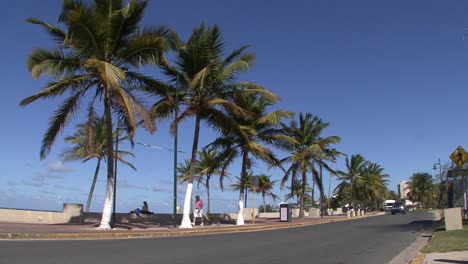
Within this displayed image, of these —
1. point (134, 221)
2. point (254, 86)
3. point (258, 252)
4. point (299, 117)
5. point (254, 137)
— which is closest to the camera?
point (258, 252)

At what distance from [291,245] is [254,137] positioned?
16840 millimetres

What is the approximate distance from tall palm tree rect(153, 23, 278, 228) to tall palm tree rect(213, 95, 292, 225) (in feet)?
5.77

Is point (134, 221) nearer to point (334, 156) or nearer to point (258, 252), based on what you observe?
point (258, 252)

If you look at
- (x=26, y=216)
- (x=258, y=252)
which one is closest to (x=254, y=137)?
(x=26, y=216)

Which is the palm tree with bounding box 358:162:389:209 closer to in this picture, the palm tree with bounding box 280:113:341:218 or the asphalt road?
the palm tree with bounding box 280:113:341:218

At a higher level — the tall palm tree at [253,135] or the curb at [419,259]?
the tall palm tree at [253,135]

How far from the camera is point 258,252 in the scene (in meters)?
12.9

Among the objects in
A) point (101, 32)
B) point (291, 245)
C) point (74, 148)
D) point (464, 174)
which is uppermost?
point (101, 32)

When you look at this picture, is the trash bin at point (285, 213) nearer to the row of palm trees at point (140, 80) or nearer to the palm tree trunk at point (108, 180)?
the row of palm trees at point (140, 80)

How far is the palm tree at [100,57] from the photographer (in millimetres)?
19062

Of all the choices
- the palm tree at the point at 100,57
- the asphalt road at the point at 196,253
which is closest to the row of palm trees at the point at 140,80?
the palm tree at the point at 100,57

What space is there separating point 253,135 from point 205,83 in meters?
7.28

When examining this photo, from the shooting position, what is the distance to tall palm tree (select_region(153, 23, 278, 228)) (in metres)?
23.8

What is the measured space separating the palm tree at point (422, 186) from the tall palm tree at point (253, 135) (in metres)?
96.1
